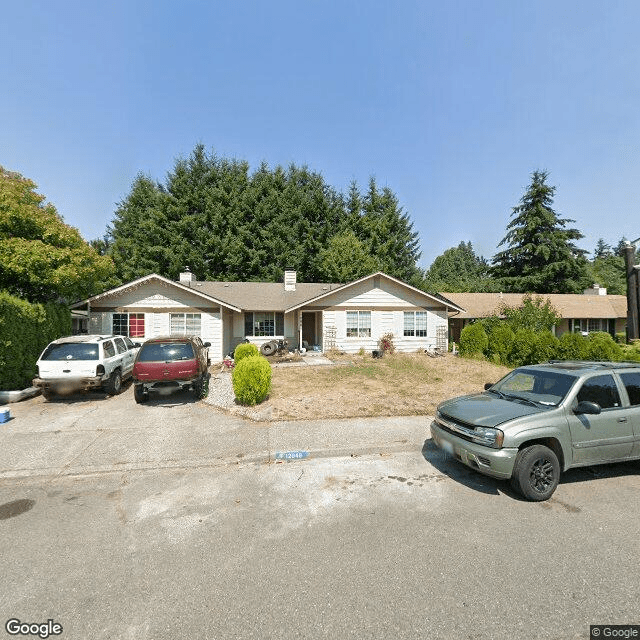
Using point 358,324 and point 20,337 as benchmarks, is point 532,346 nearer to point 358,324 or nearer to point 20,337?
point 358,324

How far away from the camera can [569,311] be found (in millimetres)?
27266

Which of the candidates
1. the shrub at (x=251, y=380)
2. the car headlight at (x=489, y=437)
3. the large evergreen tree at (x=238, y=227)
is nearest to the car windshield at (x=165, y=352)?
the shrub at (x=251, y=380)

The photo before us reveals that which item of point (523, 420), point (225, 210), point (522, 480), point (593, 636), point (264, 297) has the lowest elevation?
point (593, 636)

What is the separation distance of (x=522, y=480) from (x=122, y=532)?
4.92 metres

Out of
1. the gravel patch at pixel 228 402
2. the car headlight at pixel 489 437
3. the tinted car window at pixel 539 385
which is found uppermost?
the tinted car window at pixel 539 385

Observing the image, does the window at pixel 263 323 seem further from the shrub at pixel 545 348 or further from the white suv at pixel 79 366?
the shrub at pixel 545 348

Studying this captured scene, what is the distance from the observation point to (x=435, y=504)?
4309 millimetres

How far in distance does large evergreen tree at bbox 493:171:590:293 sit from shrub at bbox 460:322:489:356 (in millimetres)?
24751

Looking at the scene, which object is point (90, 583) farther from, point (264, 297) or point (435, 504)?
point (264, 297)

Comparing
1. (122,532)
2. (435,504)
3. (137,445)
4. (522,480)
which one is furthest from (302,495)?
(137,445)

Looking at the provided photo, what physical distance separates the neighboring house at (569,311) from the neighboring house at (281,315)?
6.39m

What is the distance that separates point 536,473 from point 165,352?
29.3ft

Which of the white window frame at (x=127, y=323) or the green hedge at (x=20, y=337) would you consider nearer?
the green hedge at (x=20, y=337)

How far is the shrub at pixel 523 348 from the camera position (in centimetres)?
1595
